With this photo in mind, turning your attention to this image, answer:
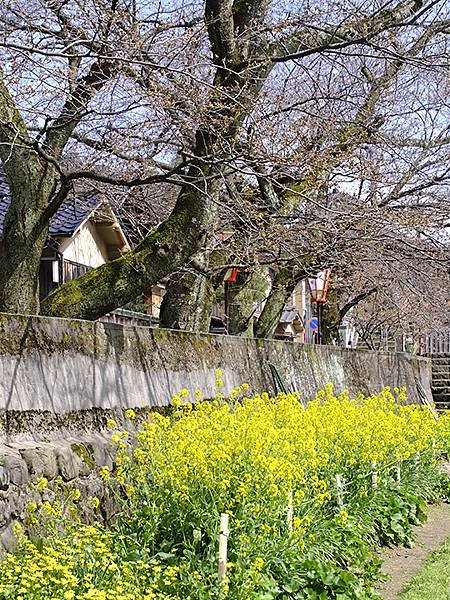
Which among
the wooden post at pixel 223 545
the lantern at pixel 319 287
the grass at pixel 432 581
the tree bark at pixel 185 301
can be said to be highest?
the lantern at pixel 319 287

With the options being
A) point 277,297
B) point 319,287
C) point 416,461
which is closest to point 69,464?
point 416,461

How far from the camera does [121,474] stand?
5910 mm

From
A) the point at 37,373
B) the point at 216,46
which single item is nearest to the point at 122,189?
the point at 216,46

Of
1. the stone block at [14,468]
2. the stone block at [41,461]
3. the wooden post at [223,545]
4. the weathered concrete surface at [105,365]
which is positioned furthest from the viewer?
the weathered concrete surface at [105,365]

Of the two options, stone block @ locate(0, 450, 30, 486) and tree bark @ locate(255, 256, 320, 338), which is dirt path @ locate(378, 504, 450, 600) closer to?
stone block @ locate(0, 450, 30, 486)

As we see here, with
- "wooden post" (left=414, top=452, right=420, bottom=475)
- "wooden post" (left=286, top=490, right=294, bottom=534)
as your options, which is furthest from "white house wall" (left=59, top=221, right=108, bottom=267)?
"wooden post" (left=286, top=490, right=294, bottom=534)

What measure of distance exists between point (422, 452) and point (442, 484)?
1.01 metres

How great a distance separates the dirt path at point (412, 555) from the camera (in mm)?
7203

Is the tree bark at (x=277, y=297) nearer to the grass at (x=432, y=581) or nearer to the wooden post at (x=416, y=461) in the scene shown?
the wooden post at (x=416, y=461)

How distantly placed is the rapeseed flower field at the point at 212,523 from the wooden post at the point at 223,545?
2.2 inches

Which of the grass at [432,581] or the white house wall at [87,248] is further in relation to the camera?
the white house wall at [87,248]

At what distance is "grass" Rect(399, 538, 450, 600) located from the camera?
669 cm

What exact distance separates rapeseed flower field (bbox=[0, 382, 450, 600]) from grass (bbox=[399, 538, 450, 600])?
334 mm

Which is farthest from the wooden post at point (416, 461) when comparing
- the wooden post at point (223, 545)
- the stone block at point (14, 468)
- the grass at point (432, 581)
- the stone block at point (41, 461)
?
the stone block at point (14, 468)
